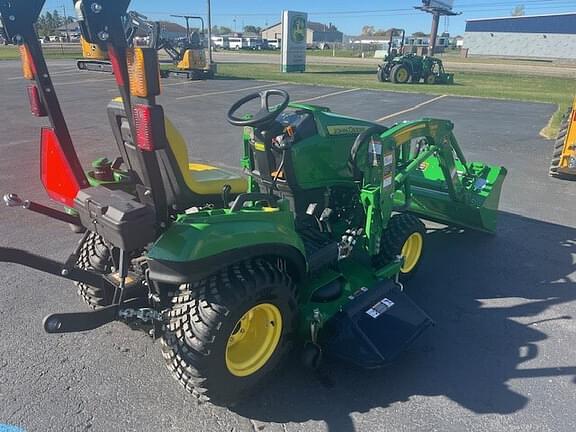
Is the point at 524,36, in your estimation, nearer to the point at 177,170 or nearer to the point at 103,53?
the point at 177,170

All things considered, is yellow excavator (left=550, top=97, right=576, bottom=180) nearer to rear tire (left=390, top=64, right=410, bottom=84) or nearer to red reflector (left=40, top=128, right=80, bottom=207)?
red reflector (left=40, top=128, right=80, bottom=207)

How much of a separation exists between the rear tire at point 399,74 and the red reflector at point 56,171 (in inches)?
809

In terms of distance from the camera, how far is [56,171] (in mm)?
3031

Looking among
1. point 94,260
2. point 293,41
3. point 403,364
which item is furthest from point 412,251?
point 293,41

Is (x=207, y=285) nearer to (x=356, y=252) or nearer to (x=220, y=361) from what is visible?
(x=220, y=361)

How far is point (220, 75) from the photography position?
76.0 ft

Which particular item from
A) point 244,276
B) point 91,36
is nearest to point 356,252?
point 244,276

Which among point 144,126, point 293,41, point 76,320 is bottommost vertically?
point 76,320

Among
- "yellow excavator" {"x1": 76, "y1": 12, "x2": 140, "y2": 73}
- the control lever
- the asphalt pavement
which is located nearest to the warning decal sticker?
the asphalt pavement

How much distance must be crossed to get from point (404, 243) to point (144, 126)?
2.53 m

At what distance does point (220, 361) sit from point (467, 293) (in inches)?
93.2

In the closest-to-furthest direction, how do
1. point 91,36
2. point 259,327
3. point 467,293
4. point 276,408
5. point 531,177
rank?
point 91,36, point 276,408, point 259,327, point 467,293, point 531,177

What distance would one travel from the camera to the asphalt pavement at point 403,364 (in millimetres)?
2654

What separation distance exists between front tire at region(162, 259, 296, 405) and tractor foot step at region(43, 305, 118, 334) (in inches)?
12.8
